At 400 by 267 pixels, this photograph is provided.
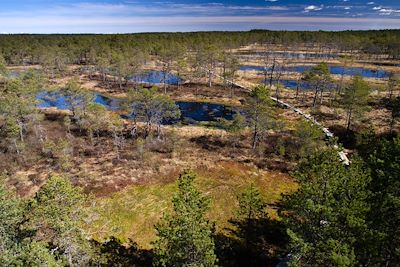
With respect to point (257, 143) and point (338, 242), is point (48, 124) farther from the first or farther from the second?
point (338, 242)

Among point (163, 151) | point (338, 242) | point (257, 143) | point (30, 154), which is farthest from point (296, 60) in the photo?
point (338, 242)

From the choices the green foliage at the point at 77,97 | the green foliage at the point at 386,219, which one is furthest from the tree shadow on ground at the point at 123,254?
the green foliage at the point at 77,97

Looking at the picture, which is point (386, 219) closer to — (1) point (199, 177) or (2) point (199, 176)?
(1) point (199, 177)

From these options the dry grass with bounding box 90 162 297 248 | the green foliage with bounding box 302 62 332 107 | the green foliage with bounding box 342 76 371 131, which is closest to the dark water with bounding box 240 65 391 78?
the green foliage with bounding box 302 62 332 107

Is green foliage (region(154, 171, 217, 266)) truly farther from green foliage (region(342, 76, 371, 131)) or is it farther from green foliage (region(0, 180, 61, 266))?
green foliage (region(342, 76, 371, 131))

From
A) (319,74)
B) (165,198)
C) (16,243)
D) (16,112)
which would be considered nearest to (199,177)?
(165,198)

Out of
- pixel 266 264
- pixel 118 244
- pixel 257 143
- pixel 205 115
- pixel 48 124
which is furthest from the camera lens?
pixel 205 115
